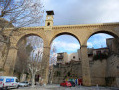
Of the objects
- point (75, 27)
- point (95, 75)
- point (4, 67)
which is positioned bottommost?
point (95, 75)

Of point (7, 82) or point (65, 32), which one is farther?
point (65, 32)

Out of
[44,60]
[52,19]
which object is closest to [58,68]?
[44,60]

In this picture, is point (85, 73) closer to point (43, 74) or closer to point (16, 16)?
point (43, 74)

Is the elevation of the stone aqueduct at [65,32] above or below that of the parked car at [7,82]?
above

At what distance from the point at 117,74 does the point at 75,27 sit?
1165 centimetres

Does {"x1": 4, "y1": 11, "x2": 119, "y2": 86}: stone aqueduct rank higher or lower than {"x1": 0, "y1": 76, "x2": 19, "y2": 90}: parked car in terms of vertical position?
higher

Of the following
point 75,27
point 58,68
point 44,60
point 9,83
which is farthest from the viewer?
point 58,68

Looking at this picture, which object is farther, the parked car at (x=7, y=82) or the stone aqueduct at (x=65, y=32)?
the stone aqueduct at (x=65, y=32)

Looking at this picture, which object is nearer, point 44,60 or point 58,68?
point 44,60

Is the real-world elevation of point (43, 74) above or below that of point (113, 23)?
below

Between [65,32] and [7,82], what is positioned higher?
[65,32]

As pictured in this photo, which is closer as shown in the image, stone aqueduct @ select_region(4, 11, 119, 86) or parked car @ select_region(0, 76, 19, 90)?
parked car @ select_region(0, 76, 19, 90)

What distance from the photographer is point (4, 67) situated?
1875 centimetres

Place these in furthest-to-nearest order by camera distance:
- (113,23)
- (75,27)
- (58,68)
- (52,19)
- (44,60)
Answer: (58,68)
(52,19)
(75,27)
(113,23)
(44,60)
